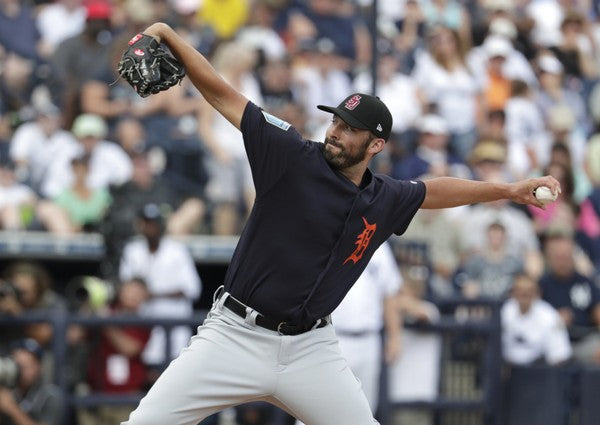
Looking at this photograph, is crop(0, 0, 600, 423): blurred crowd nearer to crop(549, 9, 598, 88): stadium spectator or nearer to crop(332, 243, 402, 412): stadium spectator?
crop(549, 9, 598, 88): stadium spectator

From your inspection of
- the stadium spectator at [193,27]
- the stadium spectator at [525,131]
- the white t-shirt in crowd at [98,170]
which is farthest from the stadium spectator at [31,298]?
the stadium spectator at [525,131]

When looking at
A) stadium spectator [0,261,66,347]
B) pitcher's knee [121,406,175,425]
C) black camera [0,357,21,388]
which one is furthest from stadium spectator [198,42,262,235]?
pitcher's knee [121,406,175,425]

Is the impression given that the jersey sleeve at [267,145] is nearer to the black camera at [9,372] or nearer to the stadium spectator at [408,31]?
the black camera at [9,372]

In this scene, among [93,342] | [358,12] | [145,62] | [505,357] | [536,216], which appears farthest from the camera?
[358,12]

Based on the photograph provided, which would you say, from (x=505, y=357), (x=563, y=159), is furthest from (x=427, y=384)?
(x=563, y=159)

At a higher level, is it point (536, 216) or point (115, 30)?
point (115, 30)

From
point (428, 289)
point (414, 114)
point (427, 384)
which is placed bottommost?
point (427, 384)

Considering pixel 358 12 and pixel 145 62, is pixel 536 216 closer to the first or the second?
pixel 358 12

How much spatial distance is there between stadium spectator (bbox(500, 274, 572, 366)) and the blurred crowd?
13 mm

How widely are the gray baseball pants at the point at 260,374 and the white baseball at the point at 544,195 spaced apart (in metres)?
1.28

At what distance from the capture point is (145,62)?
5.98 meters

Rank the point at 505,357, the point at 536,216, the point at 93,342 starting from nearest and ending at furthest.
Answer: the point at 93,342
the point at 505,357
the point at 536,216

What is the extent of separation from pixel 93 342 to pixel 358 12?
260 inches

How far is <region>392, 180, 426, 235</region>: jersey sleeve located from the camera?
6734 mm
